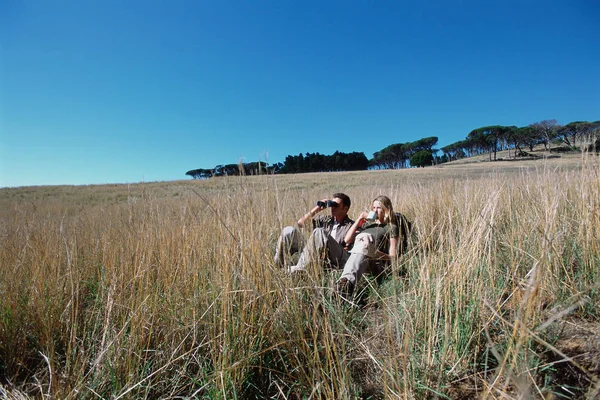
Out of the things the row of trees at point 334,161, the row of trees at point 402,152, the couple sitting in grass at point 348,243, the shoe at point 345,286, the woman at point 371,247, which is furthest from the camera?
the row of trees at point 402,152

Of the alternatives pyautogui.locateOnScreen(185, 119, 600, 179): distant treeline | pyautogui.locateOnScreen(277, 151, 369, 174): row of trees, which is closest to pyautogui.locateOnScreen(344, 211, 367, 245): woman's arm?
pyautogui.locateOnScreen(185, 119, 600, 179): distant treeline

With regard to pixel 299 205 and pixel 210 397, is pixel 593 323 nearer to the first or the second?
pixel 299 205

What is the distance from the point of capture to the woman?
2.03 metres

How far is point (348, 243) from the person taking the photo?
2920mm

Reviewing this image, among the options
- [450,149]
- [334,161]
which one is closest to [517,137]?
[450,149]

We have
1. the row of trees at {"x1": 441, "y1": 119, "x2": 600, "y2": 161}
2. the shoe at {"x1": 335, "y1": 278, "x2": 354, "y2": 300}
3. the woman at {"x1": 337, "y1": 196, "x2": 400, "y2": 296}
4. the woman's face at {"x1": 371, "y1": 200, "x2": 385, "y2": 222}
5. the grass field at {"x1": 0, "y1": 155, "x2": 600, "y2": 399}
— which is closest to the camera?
the grass field at {"x1": 0, "y1": 155, "x2": 600, "y2": 399}

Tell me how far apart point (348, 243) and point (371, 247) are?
690 mm

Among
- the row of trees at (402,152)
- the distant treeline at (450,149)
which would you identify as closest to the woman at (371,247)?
the distant treeline at (450,149)

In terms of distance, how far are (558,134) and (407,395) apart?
2386 inches

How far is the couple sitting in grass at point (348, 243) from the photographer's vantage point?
1.75 m

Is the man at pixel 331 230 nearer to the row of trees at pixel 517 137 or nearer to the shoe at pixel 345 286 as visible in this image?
the shoe at pixel 345 286

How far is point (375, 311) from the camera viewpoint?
1789 mm

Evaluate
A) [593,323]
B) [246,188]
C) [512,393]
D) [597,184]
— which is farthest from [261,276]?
[597,184]

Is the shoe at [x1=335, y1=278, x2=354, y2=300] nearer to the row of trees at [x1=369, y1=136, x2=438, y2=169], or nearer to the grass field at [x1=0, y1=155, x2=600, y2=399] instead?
the grass field at [x1=0, y1=155, x2=600, y2=399]
